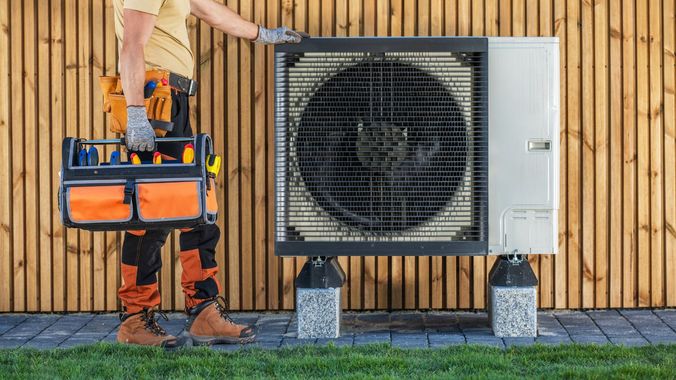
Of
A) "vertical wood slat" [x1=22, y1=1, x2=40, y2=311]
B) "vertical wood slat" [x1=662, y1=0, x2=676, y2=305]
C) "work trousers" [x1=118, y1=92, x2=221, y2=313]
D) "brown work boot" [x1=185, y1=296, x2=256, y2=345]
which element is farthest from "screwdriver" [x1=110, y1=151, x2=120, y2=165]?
"vertical wood slat" [x1=662, y1=0, x2=676, y2=305]

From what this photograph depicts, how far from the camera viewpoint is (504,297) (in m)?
5.25

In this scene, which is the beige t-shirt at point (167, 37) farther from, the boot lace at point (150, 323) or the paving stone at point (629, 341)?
the paving stone at point (629, 341)

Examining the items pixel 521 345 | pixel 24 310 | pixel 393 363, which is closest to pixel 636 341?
pixel 521 345

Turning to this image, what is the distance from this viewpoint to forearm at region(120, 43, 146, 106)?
475 centimetres

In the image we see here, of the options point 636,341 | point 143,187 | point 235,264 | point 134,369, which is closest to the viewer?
point 134,369

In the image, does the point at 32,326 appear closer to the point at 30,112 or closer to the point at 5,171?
the point at 5,171

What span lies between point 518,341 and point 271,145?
69.0 inches

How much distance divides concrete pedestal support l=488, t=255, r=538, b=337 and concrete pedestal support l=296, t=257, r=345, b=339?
769 mm

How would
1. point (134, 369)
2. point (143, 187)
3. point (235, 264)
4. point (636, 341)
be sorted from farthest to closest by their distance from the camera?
1. point (235, 264)
2. point (636, 341)
3. point (143, 187)
4. point (134, 369)

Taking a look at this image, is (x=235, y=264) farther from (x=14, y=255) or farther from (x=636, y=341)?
(x=636, y=341)

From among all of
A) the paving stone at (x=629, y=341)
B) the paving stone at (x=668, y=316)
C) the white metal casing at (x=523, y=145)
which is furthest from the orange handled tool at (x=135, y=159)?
the paving stone at (x=668, y=316)

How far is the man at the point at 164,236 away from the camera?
4.88 meters

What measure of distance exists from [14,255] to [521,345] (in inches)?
113

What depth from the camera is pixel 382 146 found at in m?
5.14
